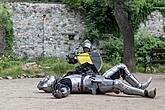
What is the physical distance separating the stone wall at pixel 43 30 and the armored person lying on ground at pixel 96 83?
38.7 feet

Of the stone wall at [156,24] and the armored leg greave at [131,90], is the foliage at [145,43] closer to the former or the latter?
the stone wall at [156,24]

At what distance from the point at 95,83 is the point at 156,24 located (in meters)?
Result: 14.0

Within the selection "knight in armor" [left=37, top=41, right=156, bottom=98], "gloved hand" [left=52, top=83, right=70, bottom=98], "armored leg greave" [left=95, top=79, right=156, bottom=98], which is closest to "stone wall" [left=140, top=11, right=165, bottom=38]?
"knight in armor" [left=37, top=41, right=156, bottom=98]

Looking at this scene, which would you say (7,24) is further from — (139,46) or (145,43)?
(145,43)

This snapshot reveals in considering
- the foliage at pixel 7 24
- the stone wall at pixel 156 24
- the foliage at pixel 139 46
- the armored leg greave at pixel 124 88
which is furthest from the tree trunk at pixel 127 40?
the armored leg greave at pixel 124 88

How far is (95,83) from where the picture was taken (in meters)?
8.88

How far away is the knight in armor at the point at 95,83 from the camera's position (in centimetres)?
858

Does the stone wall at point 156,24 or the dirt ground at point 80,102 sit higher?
the stone wall at point 156,24

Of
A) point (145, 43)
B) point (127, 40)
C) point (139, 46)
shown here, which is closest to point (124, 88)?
point (127, 40)

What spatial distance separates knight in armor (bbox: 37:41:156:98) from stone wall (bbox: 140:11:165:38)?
43.6ft

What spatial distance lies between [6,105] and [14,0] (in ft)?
46.6

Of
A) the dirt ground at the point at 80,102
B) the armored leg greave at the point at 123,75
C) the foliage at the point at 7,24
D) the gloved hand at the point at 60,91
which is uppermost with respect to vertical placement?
the foliage at the point at 7,24

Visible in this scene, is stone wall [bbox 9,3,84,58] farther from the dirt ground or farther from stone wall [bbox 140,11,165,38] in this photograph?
the dirt ground

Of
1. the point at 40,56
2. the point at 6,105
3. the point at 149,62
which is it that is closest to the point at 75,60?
the point at 6,105
